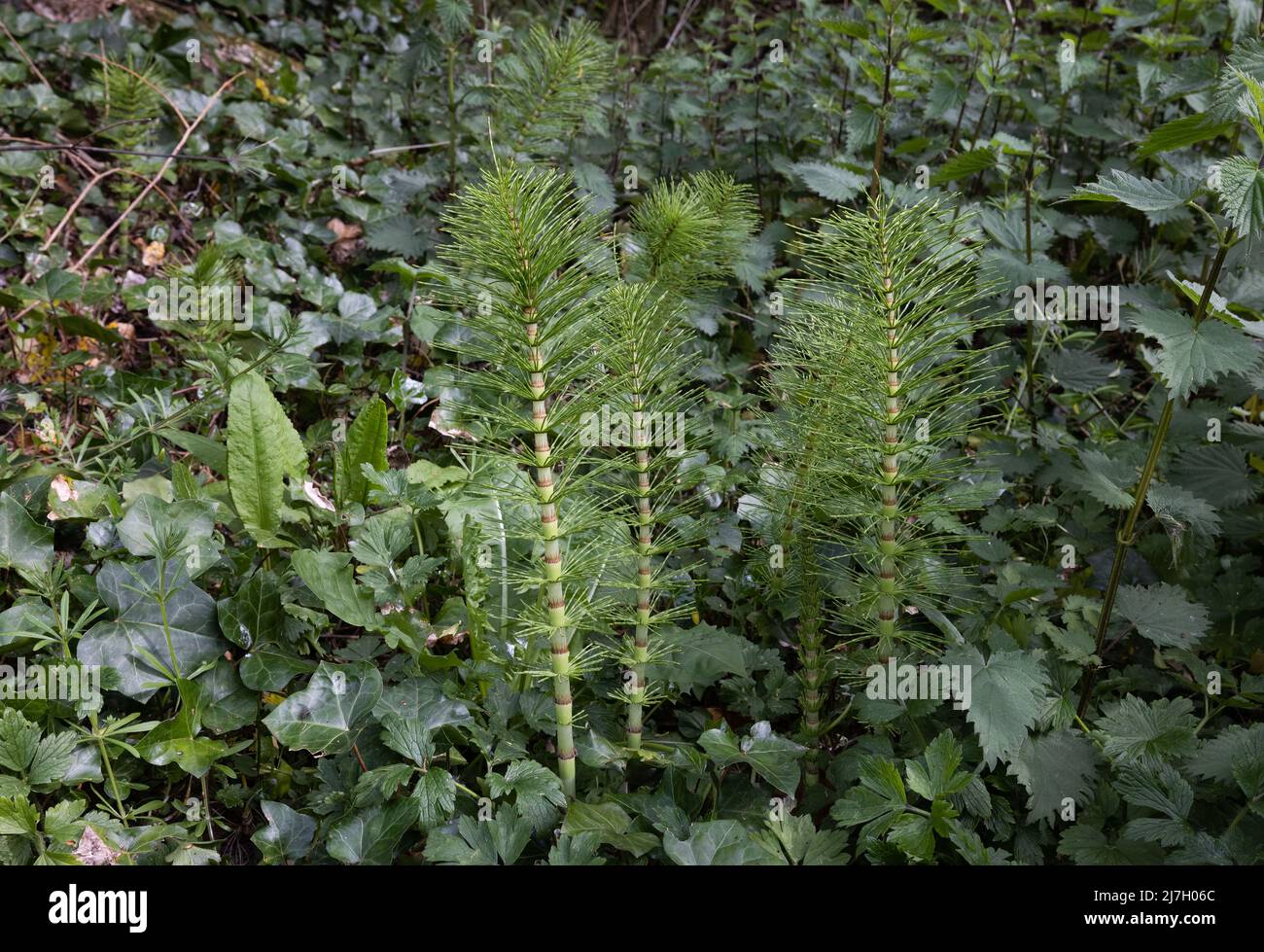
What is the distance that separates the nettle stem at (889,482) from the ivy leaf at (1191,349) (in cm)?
48

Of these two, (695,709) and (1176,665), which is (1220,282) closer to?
(1176,665)

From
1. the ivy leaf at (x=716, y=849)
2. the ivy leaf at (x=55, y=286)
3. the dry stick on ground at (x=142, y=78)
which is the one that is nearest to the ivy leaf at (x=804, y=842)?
the ivy leaf at (x=716, y=849)

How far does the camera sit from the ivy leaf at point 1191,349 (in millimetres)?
1794

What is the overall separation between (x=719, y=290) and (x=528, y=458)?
1.88 meters

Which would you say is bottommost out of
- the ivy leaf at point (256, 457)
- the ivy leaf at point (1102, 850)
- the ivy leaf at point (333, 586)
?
the ivy leaf at point (1102, 850)

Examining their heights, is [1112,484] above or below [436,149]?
below

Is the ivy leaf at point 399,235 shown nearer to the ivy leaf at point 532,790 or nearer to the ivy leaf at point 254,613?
the ivy leaf at point 254,613

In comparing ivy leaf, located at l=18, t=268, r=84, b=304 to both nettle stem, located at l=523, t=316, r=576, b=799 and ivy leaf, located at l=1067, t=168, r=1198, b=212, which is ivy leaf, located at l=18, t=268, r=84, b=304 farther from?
ivy leaf, located at l=1067, t=168, r=1198, b=212

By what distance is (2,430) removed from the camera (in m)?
3.04

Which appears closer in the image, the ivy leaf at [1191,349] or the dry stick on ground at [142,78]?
the ivy leaf at [1191,349]

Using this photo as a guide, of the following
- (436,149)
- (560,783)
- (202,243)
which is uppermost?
(436,149)

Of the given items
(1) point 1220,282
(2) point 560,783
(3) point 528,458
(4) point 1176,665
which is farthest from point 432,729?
(1) point 1220,282

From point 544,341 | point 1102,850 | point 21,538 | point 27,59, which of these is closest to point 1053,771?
point 1102,850

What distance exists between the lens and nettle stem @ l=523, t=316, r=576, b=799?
172cm
